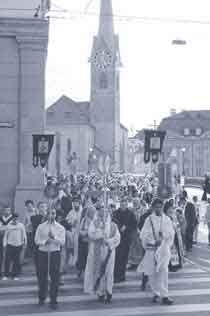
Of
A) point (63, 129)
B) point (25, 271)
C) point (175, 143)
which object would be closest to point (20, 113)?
point (25, 271)

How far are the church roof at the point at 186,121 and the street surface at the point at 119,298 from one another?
10463 centimetres

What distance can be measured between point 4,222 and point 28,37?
8.10 m

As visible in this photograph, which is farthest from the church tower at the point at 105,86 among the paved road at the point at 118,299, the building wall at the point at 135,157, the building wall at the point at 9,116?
the paved road at the point at 118,299

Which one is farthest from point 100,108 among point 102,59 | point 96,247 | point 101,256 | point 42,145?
point 101,256

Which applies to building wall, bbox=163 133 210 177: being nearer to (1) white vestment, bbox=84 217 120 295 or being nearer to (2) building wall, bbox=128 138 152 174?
(2) building wall, bbox=128 138 152 174

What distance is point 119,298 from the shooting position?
35.1ft

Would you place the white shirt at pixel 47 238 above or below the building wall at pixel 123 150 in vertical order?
below

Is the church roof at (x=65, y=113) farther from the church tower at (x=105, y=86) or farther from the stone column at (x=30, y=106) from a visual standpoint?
the stone column at (x=30, y=106)

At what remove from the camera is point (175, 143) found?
117 m

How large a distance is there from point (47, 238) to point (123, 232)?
2.95 metres

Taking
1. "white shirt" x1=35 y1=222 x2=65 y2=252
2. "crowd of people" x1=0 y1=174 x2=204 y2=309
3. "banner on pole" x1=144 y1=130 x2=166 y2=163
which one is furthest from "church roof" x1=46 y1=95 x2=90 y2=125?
"white shirt" x1=35 y1=222 x2=65 y2=252

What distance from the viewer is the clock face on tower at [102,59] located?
100.0m

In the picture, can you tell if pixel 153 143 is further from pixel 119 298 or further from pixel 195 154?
pixel 195 154

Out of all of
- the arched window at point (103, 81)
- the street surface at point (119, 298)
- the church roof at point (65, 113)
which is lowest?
the street surface at point (119, 298)
